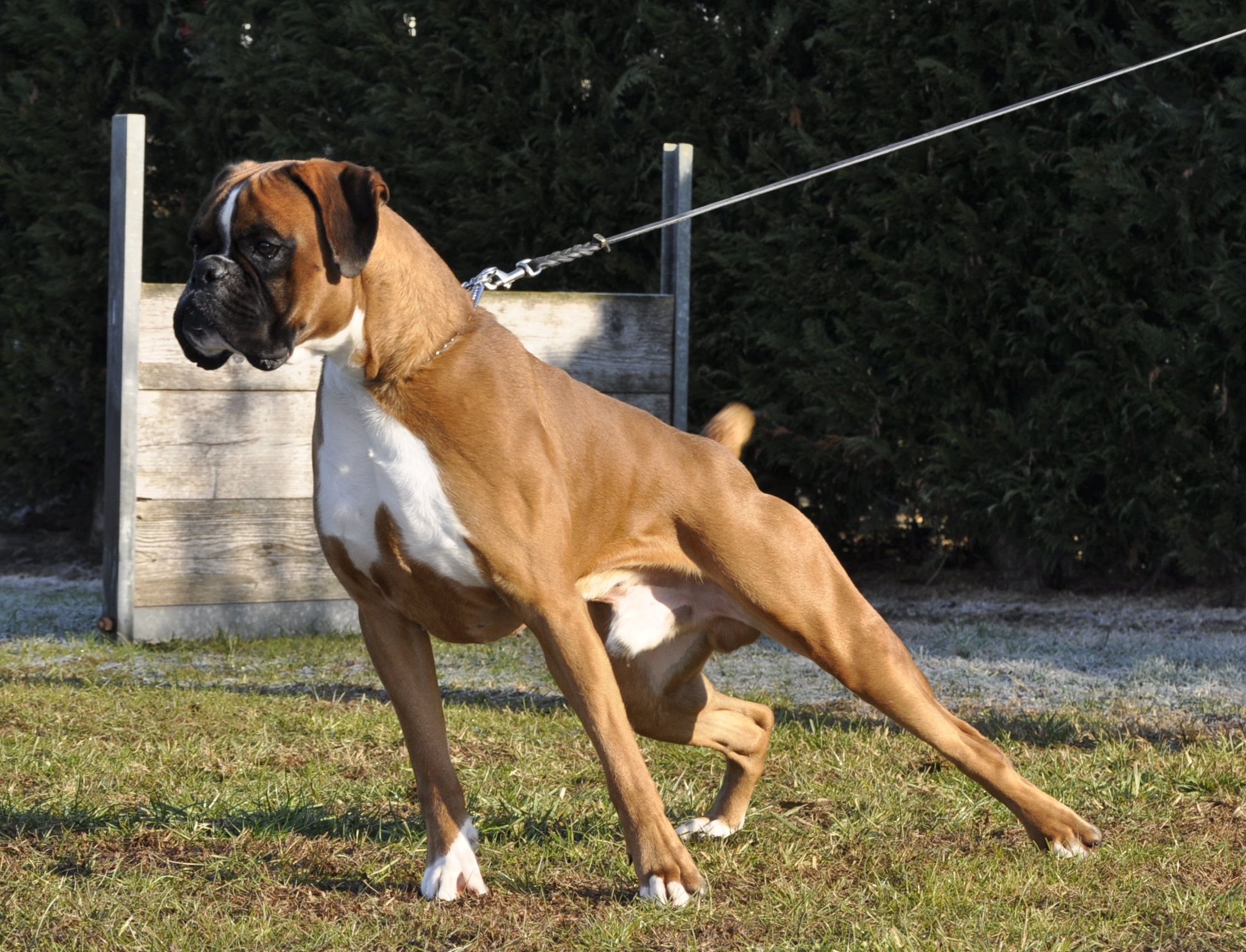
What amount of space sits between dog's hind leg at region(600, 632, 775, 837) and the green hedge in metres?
3.18

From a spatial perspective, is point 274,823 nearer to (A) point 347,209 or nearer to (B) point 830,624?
(B) point 830,624

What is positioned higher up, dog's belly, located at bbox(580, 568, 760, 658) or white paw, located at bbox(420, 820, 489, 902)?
dog's belly, located at bbox(580, 568, 760, 658)

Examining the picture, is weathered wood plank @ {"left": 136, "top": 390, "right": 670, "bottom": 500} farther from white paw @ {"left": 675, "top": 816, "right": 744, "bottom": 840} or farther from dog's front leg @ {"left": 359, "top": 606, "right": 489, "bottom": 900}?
dog's front leg @ {"left": 359, "top": 606, "right": 489, "bottom": 900}

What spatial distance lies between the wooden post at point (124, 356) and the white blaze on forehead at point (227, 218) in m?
3.19

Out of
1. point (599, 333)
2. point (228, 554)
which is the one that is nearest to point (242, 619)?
point (228, 554)

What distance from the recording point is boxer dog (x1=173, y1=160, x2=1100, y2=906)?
2881mm

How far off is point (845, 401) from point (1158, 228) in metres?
1.55

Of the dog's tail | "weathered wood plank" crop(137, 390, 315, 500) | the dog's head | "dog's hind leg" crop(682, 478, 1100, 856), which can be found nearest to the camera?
the dog's head

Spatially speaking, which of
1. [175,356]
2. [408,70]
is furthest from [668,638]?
[408,70]

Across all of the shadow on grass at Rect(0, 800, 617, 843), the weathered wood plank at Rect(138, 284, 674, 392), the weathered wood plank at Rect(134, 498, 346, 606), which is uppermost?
the weathered wood plank at Rect(138, 284, 674, 392)

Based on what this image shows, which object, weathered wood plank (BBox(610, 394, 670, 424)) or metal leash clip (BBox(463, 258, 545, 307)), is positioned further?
weathered wood plank (BBox(610, 394, 670, 424))

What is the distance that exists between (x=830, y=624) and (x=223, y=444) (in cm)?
360

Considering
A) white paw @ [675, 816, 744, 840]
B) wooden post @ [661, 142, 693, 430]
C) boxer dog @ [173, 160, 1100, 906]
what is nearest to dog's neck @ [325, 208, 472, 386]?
boxer dog @ [173, 160, 1100, 906]

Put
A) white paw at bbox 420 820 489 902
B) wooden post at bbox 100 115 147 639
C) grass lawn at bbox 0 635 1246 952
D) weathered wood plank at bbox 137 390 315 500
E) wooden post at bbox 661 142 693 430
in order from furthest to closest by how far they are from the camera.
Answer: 1. wooden post at bbox 661 142 693 430
2. weathered wood plank at bbox 137 390 315 500
3. wooden post at bbox 100 115 147 639
4. white paw at bbox 420 820 489 902
5. grass lawn at bbox 0 635 1246 952
